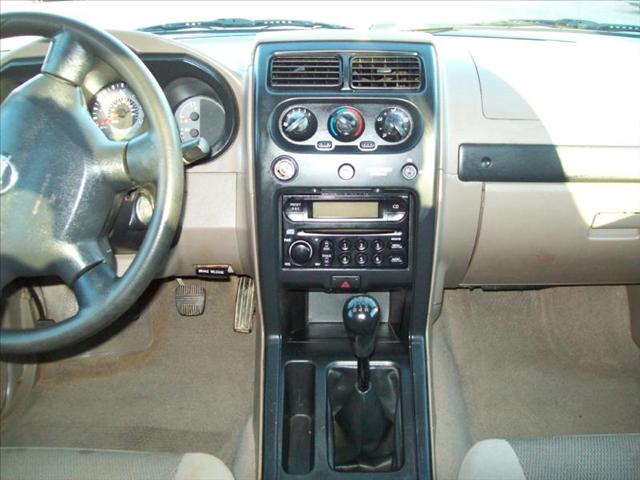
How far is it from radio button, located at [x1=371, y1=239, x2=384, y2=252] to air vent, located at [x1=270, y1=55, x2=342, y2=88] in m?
0.46

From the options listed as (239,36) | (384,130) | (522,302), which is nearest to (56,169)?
(384,130)

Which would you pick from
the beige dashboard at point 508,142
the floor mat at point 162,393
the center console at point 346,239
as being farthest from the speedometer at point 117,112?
the floor mat at point 162,393

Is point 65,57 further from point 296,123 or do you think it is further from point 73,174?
point 296,123

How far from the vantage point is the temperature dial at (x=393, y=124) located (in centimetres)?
175

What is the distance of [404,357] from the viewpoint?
2.05m

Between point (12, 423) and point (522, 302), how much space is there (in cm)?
208

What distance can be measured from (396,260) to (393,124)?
408mm

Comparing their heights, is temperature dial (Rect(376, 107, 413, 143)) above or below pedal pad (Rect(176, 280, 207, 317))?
above

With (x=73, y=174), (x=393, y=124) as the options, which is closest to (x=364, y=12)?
(x=393, y=124)

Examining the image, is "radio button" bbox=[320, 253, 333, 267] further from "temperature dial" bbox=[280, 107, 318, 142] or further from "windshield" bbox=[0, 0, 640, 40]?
"windshield" bbox=[0, 0, 640, 40]

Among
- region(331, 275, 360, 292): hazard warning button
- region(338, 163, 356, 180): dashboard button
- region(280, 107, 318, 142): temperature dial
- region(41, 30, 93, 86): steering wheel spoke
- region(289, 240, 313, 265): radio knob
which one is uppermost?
region(41, 30, 93, 86): steering wheel spoke

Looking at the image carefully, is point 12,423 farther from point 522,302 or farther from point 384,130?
point 522,302

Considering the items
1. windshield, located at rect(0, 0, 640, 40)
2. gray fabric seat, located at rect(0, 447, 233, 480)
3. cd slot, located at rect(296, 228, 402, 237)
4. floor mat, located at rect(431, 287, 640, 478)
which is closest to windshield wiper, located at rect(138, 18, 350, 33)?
windshield, located at rect(0, 0, 640, 40)

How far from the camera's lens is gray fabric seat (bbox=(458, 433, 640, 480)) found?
60.4 inches
